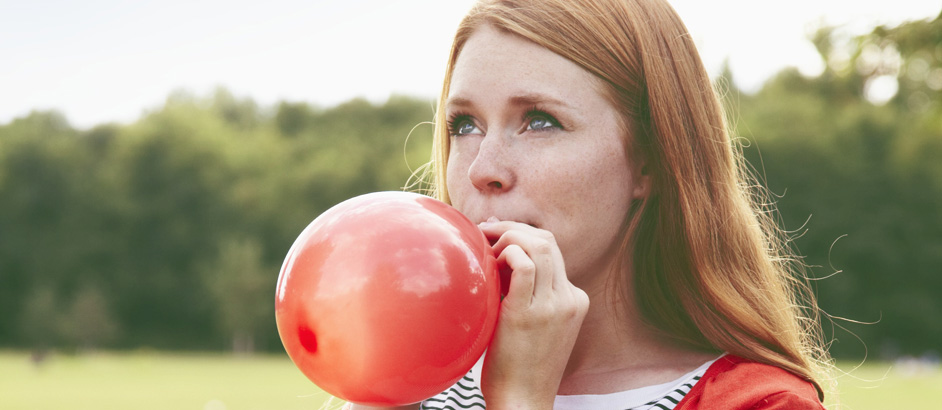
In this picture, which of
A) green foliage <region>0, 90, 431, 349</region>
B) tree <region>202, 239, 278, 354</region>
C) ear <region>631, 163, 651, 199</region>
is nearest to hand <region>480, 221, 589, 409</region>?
ear <region>631, 163, 651, 199</region>

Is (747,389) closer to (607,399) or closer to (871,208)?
(607,399)

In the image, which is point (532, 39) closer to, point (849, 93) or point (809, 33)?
point (809, 33)

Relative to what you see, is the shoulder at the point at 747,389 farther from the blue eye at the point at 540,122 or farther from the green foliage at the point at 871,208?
the green foliage at the point at 871,208

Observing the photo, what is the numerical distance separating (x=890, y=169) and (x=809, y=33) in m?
53.1

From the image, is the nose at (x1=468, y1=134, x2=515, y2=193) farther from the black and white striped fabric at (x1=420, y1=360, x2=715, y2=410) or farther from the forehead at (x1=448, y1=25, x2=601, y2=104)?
the black and white striped fabric at (x1=420, y1=360, x2=715, y2=410)

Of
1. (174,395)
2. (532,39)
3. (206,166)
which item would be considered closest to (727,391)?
(532,39)

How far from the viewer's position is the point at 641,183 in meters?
3.28

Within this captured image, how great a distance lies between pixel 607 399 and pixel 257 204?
229 ft

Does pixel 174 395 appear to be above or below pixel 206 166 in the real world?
below

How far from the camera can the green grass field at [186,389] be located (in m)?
23.3

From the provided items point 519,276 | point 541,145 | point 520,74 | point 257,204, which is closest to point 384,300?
point 519,276

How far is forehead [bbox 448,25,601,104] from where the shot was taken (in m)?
2.96

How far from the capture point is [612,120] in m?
3.08

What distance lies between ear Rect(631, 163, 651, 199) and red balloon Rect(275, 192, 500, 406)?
35.0 inches
